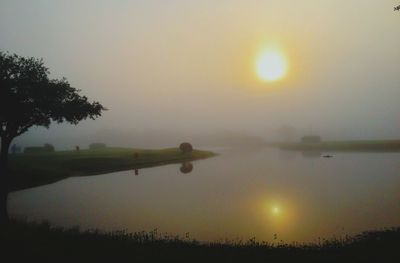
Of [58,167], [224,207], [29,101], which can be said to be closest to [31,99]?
[29,101]

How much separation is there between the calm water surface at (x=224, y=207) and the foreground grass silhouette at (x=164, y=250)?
149 inches

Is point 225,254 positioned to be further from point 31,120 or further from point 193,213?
point 31,120

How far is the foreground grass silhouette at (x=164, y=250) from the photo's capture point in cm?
1502

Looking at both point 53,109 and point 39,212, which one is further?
point 53,109

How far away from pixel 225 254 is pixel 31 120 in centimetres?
4230

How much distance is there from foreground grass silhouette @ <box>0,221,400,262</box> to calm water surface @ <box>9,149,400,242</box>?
380 centimetres

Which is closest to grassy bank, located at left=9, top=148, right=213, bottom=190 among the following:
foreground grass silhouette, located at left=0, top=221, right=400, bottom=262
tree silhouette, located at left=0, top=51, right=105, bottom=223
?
tree silhouette, located at left=0, top=51, right=105, bottom=223

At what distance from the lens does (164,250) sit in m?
16.6

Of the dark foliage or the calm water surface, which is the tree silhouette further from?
the calm water surface

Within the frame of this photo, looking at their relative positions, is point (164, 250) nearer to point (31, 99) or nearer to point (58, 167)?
point (31, 99)

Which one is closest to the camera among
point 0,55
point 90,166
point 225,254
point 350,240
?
point 225,254

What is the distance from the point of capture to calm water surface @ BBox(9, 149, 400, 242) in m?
24.0

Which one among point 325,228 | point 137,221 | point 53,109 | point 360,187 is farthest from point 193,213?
point 53,109

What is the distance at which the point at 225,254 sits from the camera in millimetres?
16047
